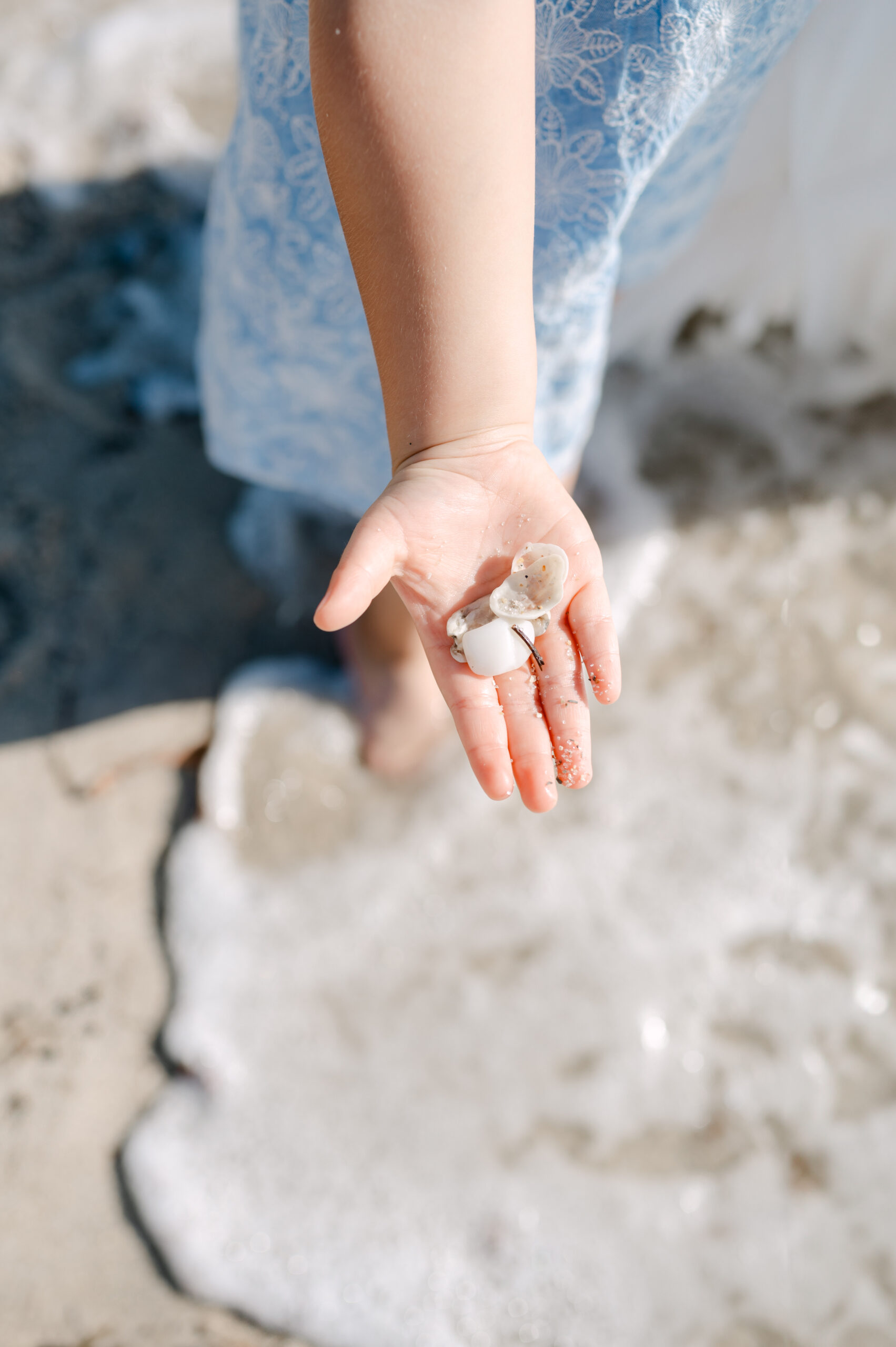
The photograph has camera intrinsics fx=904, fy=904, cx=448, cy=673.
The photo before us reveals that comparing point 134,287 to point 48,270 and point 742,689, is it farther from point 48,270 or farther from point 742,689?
point 742,689

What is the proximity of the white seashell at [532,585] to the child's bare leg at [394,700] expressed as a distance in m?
0.79

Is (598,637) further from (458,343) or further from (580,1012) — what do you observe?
(580,1012)

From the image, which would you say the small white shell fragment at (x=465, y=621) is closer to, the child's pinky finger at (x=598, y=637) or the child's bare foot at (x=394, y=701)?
the child's pinky finger at (x=598, y=637)

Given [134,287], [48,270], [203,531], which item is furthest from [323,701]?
[48,270]

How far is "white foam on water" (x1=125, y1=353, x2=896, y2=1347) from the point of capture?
1588 millimetres

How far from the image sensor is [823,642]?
2.13 metres

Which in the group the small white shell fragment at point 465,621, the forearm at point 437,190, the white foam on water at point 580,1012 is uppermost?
the forearm at point 437,190

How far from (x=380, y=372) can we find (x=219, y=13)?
2199mm

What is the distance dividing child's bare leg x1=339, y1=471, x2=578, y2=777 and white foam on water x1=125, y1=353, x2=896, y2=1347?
6cm

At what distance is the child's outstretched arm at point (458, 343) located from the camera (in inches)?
38.4

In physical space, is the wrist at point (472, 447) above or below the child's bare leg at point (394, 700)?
above

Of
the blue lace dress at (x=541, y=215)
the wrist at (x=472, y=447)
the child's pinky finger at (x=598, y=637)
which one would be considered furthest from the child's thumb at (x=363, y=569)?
the blue lace dress at (x=541, y=215)

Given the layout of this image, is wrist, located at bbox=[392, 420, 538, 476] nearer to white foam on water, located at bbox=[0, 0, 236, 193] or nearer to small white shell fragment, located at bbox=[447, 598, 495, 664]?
small white shell fragment, located at bbox=[447, 598, 495, 664]

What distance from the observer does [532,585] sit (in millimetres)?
1161
